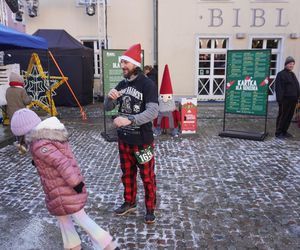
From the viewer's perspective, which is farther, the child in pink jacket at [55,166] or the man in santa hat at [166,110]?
the man in santa hat at [166,110]

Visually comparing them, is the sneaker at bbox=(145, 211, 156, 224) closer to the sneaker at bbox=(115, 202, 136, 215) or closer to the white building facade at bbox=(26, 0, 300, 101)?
the sneaker at bbox=(115, 202, 136, 215)

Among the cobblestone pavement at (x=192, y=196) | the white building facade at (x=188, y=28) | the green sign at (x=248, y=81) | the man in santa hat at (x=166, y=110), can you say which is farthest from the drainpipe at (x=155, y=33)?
the cobblestone pavement at (x=192, y=196)

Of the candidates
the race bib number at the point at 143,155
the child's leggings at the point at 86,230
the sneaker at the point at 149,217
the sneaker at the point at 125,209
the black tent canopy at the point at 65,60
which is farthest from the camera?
the black tent canopy at the point at 65,60

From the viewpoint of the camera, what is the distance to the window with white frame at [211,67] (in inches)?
542

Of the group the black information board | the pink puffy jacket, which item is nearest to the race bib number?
the pink puffy jacket

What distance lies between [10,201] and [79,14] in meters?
11.0

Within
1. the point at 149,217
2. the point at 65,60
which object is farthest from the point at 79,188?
the point at 65,60

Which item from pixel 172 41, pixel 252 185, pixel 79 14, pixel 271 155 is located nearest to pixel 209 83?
pixel 172 41

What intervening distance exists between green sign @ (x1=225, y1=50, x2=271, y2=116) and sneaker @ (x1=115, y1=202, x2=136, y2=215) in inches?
189

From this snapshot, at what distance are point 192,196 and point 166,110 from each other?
→ 3607 millimetres

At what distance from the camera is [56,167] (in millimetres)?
2676

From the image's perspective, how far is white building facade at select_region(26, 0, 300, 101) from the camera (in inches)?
525

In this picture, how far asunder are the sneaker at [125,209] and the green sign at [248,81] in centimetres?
480

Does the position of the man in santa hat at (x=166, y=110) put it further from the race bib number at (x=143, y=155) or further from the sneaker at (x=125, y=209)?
the race bib number at (x=143, y=155)
